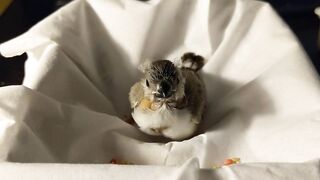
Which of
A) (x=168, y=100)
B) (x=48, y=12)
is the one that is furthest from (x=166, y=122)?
(x=48, y=12)

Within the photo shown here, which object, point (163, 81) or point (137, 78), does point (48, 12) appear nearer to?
point (137, 78)

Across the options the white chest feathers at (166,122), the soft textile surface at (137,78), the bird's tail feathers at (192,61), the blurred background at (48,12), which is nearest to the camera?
the soft textile surface at (137,78)

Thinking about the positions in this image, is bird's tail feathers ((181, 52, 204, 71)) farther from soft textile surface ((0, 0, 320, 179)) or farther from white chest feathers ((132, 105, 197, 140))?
white chest feathers ((132, 105, 197, 140))

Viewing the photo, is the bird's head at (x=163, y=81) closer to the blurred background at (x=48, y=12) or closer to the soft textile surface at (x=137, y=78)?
the soft textile surface at (x=137, y=78)

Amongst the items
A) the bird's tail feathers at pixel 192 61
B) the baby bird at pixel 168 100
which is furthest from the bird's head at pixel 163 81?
the bird's tail feathers at pixel 192 61

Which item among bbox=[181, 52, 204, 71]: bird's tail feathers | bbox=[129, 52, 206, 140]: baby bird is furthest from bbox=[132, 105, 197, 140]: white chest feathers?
bbox=[181, 52, 204, 71]: bird's tail feathers

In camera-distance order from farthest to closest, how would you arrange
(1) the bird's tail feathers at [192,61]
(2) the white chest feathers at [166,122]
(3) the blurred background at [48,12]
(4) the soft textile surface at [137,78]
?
(3) the blurred background at [48,12] < (1) the bird's tail feathers at [192,61] < (2) the white chest feathers at [166,122] < (4) the soft textile surface at [137,78]

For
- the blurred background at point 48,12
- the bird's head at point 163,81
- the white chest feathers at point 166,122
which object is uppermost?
the bird's head at point 163,81

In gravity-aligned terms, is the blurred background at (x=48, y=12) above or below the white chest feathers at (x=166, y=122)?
below

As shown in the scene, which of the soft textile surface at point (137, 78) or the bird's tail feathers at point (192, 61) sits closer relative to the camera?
the soft textile surface at point (137, 78)
